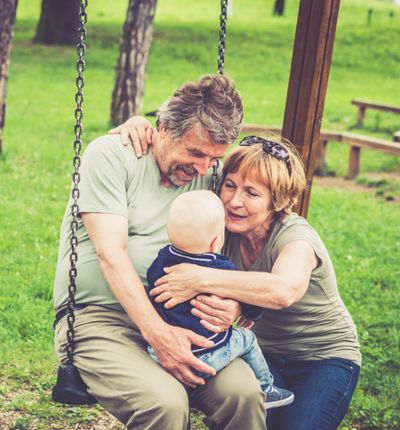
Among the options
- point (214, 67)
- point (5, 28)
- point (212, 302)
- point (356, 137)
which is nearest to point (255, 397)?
point (212, 302)

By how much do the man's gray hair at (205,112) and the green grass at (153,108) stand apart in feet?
1.12

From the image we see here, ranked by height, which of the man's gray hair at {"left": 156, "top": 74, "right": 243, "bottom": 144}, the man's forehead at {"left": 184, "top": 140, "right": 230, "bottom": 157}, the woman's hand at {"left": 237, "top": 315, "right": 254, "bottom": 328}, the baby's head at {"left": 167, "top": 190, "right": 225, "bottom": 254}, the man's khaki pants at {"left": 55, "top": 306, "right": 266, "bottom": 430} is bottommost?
the man's khaki pants at {"left": 55, "top": 306, "right": 266, "bottom": 430}

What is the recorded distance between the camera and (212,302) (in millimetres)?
2377

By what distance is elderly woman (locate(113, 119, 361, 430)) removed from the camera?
2.61 meters

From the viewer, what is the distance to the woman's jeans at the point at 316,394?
2.62 meters

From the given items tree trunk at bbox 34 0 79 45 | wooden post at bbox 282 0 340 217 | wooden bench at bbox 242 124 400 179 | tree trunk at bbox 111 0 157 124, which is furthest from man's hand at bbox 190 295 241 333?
tree trunk at bbox 34 0 79 45

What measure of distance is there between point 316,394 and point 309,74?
1718 millimetres

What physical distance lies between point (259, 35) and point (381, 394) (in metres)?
18.8

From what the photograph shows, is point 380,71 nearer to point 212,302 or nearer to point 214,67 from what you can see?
point 214,67

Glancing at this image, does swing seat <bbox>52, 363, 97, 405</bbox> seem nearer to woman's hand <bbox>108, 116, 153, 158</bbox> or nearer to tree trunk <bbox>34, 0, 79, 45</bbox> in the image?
woman's hand <bbox>108, 116, 153, 158</bbox>

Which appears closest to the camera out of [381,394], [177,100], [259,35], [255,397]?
[255,397]

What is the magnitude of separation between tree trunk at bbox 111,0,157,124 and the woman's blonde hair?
670 centimetres

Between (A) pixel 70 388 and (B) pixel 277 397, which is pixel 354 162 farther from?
(A) pixel 70 388

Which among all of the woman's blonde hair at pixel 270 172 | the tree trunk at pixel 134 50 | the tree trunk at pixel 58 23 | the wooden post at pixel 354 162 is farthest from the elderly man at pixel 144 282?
the tree trunk at pixel 58 23
